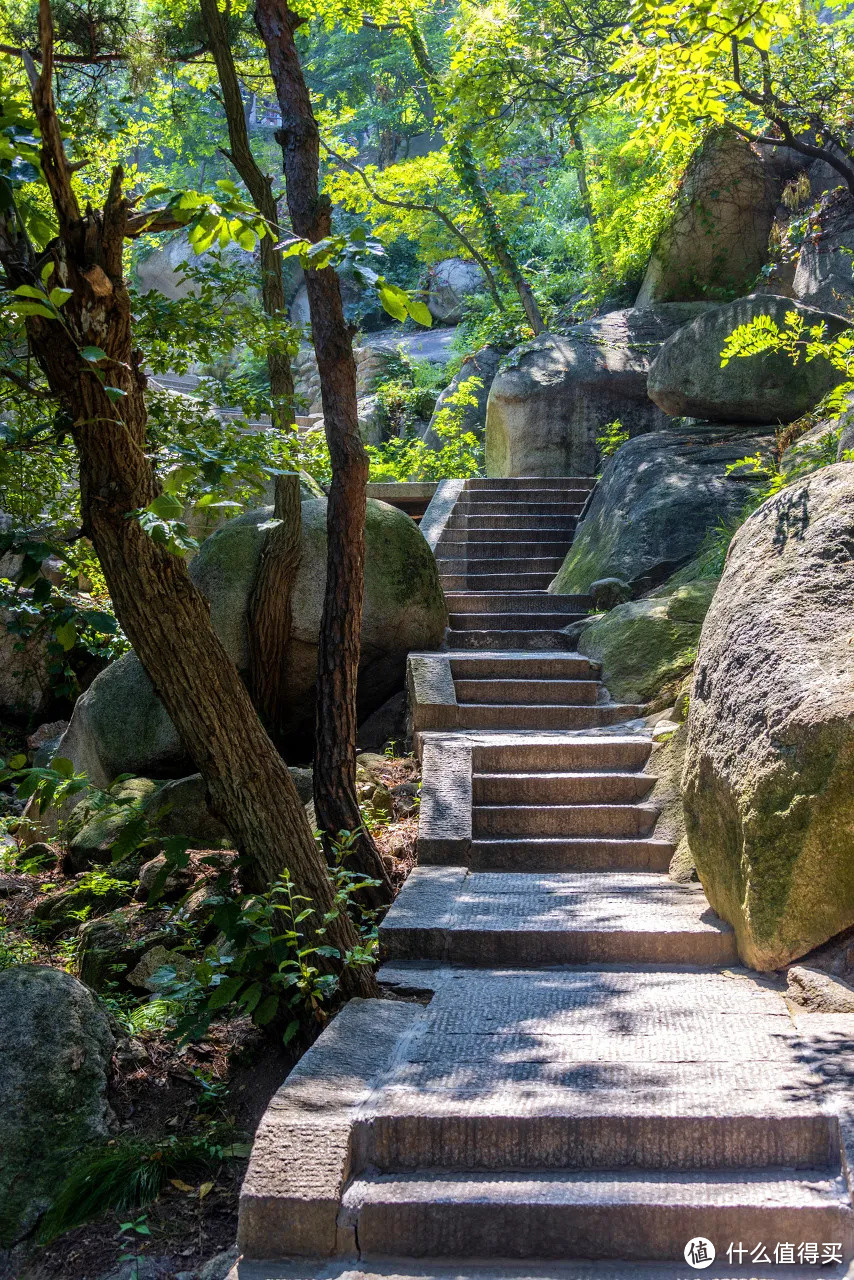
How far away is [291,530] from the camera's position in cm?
744

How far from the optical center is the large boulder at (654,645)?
714cm

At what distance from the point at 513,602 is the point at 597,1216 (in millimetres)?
6819

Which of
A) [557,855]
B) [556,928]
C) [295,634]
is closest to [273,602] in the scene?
[295,634]

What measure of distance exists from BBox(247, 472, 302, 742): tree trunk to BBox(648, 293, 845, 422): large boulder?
4.72 metres

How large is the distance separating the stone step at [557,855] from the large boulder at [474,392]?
11002mm


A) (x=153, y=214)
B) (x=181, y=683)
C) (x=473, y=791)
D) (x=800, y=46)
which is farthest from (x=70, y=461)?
(x=800, y=46)

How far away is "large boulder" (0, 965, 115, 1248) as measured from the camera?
A: 3.38 m

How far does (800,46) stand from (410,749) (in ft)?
27.0

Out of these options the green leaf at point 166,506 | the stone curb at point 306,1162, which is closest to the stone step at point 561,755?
the stone curb at point 306,1162

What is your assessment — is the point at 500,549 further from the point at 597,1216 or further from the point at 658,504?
the point at 597,1216

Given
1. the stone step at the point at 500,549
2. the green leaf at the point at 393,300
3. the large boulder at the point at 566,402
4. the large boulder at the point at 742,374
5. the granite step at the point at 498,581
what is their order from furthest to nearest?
the large boulder at the point at 566,402 < the stone step at the point at 500,549 < the granite step at the point at 498,581 < the large boulder at the point at 742,374 < the green leaf at the point at 393,300

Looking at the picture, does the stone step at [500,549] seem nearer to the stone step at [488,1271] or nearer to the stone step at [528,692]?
the stone step at [528,692]

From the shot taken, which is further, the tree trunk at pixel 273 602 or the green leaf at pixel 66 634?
the tree trunk at pixel 273 602

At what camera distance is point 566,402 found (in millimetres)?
12648
